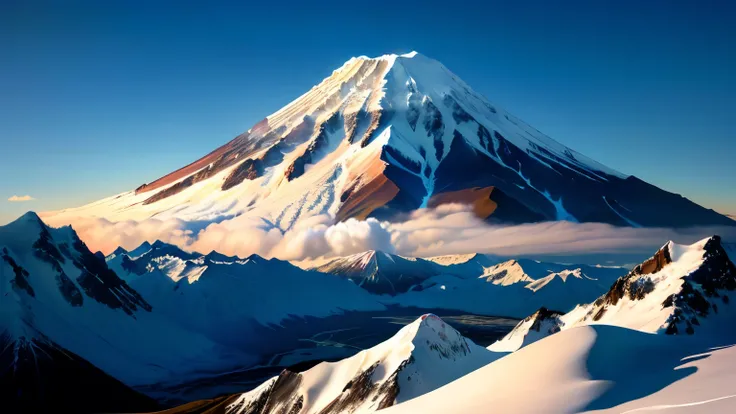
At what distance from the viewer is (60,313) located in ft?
580

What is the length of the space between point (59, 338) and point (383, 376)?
108 m

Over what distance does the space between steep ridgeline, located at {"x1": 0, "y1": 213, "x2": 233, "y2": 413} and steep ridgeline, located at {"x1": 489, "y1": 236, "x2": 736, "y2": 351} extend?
287 feet

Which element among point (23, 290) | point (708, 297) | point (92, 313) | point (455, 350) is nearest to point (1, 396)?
point (23, 290)

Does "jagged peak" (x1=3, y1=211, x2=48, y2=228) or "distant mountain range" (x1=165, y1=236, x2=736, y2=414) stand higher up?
"jagged peak" (x1=3, y1=211, x2=48, y2=228)

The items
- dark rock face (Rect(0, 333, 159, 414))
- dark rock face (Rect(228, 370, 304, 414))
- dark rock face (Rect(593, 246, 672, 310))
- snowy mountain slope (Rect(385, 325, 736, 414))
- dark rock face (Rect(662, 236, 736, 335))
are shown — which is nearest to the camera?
snowy mountain slope (Rect(385, 325, 736, 414))

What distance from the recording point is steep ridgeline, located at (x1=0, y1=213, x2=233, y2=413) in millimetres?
140750

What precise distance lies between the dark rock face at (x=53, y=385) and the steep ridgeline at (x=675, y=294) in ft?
263

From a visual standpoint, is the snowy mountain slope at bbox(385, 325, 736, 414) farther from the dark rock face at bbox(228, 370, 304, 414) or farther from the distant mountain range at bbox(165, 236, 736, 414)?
the dark rock face at bbox(228, 370, 304, 414)

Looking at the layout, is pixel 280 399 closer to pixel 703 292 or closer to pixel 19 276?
pixel 703 292

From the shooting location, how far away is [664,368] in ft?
183

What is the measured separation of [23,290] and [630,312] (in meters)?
134

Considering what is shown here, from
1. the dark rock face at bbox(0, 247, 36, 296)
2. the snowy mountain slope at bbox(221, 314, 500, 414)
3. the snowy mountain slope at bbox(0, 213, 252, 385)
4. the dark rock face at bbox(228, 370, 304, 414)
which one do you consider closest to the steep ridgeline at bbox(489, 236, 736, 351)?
the snowy mountain slope at bbox(221, 314, 500, 414)

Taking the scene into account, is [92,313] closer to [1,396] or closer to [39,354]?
[39,354]

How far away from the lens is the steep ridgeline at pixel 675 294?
297 ft
